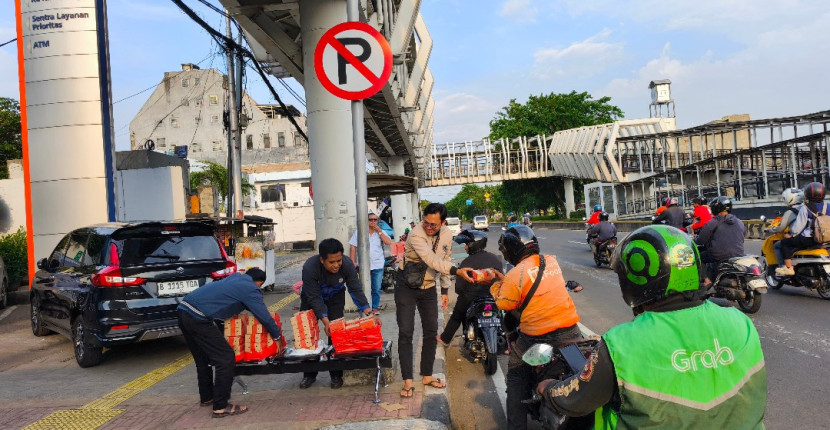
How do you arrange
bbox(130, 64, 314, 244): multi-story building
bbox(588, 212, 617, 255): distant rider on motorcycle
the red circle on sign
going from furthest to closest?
bbox(130, 64, 314, 244): multi-story building < bbox(588, 212, 617, 255): distant rider on motorcycle < the red circle on sign

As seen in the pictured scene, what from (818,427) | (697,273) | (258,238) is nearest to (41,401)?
(697,273)

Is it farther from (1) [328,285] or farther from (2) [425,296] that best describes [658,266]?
(1) [328,285]

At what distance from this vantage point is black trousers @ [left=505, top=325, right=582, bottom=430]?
4.12m

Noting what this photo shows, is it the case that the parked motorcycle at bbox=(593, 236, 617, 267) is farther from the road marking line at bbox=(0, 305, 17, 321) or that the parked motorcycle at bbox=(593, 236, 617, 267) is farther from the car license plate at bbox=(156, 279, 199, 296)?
the road marking line at bbox=(0, 305, 17, 321)

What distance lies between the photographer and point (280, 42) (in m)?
11.2

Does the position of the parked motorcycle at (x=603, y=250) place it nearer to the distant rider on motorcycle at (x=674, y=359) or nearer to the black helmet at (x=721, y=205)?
the black helmet at (x=721, y=205)

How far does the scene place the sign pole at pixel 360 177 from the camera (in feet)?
20.4

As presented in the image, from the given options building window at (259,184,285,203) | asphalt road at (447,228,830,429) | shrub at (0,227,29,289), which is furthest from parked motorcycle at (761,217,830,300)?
building window at (259,184,285,203)

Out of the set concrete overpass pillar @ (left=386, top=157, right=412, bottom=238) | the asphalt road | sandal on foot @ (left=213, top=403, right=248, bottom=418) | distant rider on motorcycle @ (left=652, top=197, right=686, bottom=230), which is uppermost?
concrete overpass pillar @ (left=386, top=157, right=412, bottom=238)

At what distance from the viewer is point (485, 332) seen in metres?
6.40

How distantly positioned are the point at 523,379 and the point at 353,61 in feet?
10.6

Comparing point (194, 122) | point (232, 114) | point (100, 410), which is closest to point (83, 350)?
point (100, 410)

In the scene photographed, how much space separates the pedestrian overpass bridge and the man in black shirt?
19855 mm

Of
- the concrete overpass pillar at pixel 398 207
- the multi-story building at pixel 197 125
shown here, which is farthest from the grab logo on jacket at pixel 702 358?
the multi-story building at pixel 197 125
